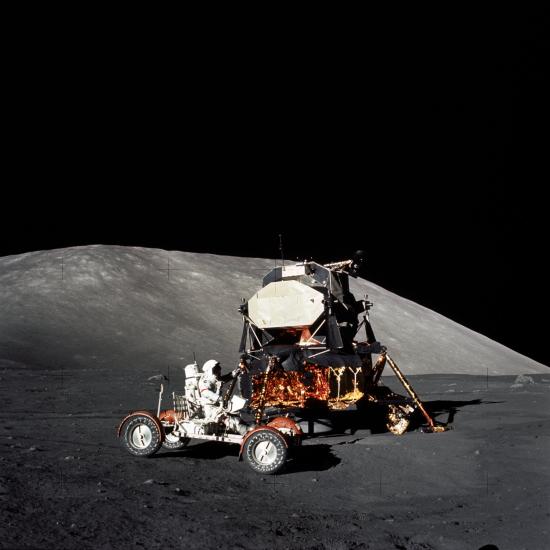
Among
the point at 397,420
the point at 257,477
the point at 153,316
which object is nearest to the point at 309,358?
the point at 397,420

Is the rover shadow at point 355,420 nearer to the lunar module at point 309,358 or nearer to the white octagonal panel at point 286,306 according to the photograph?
the lunar module at point 309,358

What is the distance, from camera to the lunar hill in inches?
629

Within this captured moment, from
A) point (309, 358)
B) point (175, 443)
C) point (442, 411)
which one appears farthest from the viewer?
point (442, 411)

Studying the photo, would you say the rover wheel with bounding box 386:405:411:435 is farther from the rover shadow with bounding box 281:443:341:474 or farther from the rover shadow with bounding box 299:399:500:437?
the rover shadow with bounding box 281:443:341:474

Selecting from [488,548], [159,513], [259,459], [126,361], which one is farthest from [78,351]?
[488,548]

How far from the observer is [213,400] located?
18.7ft

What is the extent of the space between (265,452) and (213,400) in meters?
0.87

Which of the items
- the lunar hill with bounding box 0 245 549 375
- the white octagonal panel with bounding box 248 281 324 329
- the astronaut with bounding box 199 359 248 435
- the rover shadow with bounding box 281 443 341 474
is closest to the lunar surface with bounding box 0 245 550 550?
the rover shadow with bounding box 281 443 341 474

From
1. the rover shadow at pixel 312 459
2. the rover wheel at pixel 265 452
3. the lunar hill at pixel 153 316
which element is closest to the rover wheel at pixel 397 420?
the rover shadow at pixel 312 459

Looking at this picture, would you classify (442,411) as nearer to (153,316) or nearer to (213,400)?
(213,400)

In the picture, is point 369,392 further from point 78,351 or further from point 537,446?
point 78,351

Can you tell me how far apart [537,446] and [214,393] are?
3678 mm

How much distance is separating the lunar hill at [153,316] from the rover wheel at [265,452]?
985 centimetres

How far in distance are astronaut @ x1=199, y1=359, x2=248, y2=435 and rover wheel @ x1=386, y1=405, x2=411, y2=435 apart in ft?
8.13
